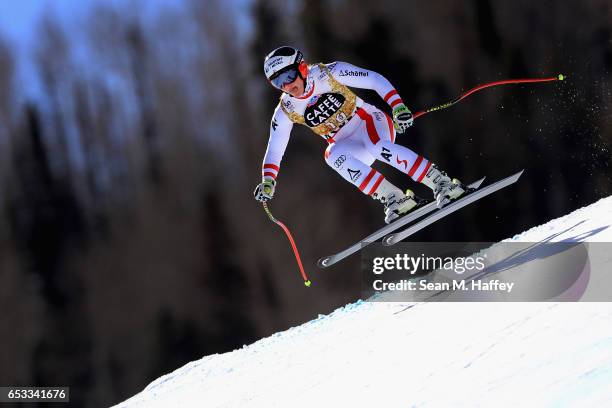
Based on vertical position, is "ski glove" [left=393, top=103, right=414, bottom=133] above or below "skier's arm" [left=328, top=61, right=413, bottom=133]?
below

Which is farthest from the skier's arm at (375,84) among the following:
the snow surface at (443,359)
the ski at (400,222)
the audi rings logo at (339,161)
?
the snow surface at (443,359)

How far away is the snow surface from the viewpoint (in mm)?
3279

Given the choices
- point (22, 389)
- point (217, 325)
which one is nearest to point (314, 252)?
point (217, 325)

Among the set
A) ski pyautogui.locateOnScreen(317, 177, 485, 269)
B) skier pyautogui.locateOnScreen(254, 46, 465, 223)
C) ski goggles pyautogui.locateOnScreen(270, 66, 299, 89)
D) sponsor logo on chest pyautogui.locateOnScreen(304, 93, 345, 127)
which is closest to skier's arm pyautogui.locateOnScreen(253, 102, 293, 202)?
skier pyautogui.locateOnScreen(254, 46, 465, 223)

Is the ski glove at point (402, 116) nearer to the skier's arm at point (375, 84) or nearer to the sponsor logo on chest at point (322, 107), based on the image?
the skier's arm at point (375, 84)

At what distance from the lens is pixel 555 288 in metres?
4.68

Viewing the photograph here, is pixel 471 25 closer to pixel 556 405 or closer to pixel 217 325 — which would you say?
pixel 217 325

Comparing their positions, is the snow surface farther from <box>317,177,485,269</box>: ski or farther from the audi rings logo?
the audi rings logo

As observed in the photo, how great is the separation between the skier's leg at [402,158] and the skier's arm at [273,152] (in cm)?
67

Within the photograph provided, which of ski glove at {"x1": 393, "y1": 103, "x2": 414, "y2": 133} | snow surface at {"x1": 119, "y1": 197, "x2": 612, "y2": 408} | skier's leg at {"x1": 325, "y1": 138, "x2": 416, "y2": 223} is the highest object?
ski glove at {"x1": 393, "y1": 103, "x2": 414, "y2": 133}

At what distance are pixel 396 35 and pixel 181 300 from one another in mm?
7135

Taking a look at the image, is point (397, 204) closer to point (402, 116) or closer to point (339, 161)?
point (339, 161)

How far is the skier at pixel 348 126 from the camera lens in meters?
6.20

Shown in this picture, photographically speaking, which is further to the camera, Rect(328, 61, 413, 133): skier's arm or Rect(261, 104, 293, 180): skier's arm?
Rect(261, 104, 293, 180): skier's arm
